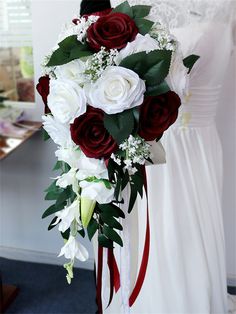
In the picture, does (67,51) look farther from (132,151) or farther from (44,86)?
(132,151)

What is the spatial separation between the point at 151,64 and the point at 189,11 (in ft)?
1.84

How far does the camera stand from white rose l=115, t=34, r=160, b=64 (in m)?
0.61

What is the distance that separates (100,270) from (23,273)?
1154 mm

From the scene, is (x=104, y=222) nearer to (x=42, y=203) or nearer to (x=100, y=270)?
(x=100, y=270)

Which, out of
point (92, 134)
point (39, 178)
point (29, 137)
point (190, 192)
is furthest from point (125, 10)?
point (39, 178)

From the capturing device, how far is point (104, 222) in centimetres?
74

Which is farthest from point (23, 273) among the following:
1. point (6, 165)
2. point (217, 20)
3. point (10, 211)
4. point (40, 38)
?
point (217, 20)

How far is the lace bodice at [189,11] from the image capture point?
103 centimetres

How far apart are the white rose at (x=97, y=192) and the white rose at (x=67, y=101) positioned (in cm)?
14

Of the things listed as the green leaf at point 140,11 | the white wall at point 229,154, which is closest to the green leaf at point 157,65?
the green leaf at point 140,11

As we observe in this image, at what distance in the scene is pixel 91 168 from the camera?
2.15 feet

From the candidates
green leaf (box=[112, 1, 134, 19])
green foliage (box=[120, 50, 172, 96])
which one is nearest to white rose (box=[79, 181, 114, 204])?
green foliage (box=[120, 50, 172, 96])

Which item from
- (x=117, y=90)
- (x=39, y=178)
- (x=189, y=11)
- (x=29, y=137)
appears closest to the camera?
(x=117, y=90)

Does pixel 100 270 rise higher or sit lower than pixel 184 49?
lower
